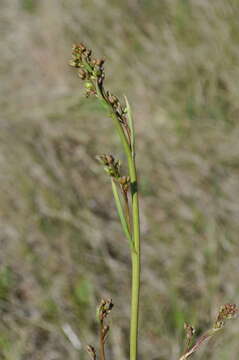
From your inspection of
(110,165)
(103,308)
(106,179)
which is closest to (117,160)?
(110,165)

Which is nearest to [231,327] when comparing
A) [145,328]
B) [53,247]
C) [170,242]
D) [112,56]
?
[145,328]

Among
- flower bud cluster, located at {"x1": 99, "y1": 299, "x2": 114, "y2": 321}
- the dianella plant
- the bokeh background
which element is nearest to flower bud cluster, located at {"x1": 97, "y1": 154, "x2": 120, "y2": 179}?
the dianella plant

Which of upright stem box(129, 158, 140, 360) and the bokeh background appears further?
the bokeh background

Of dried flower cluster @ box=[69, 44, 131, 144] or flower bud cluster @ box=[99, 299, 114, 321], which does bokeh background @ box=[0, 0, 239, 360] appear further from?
dried flower cluster @ box=[69, 44, 131, 144]

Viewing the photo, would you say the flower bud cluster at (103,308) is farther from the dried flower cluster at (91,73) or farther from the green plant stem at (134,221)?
the dried flower cluster at (91,73)

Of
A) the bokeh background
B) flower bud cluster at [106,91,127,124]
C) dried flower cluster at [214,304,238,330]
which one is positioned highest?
the bokeh background

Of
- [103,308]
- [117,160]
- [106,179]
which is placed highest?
[106,179]

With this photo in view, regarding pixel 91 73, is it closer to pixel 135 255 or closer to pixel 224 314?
pixel 135 255

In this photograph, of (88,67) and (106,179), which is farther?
(106,179)
